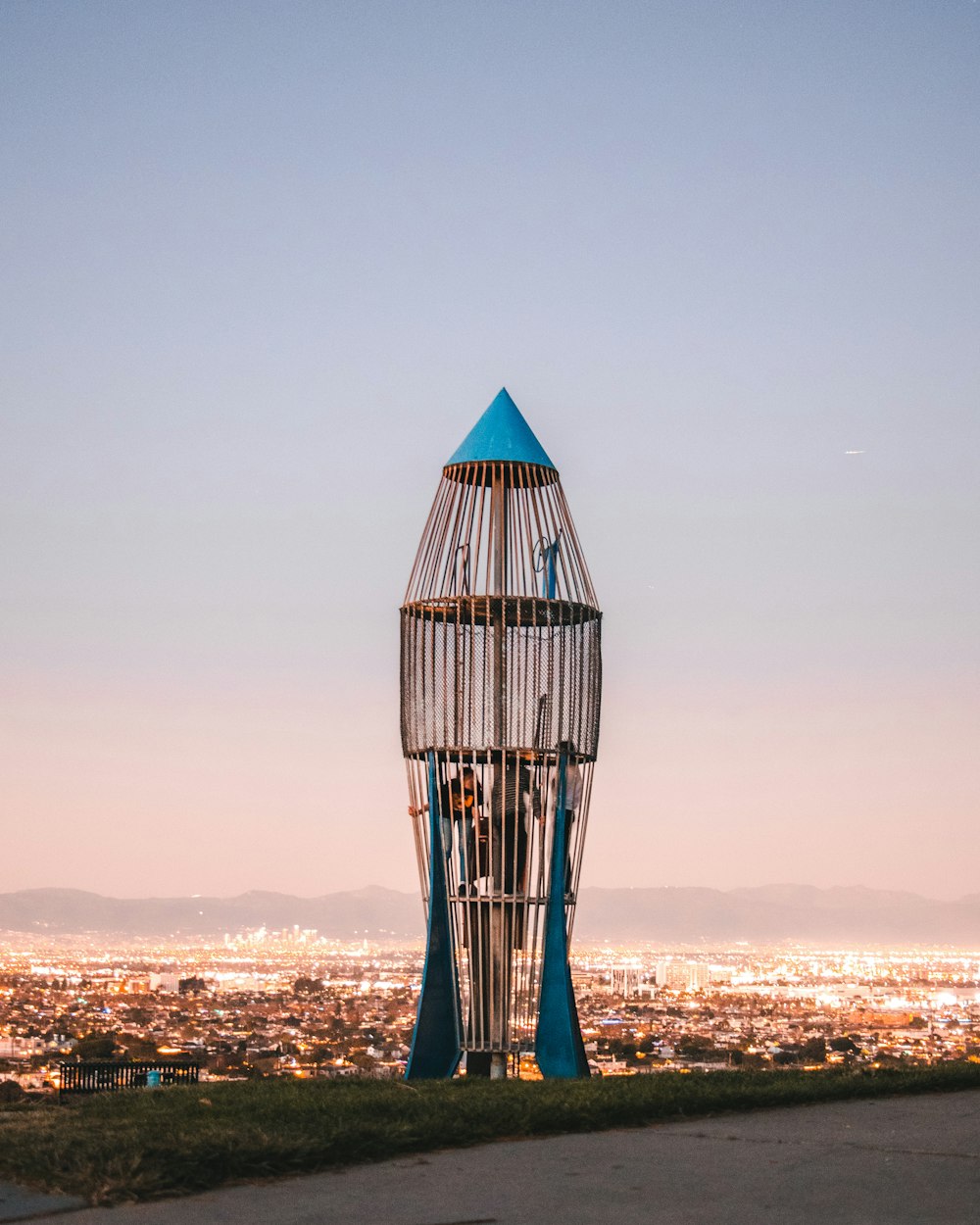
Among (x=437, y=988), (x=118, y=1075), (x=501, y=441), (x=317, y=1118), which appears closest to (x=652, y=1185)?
(x=317, y=1118)

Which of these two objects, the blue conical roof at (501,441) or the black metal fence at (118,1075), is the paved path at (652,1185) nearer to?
the black metal fence at (118,1075)

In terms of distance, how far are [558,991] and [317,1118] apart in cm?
→ 634

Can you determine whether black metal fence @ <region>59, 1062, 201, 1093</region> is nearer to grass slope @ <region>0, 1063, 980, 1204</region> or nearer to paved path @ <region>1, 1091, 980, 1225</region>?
grass slope @ <region>0, 1063, 980, 1204</region>

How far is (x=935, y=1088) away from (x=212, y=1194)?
572cm

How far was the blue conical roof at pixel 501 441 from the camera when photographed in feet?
46.9

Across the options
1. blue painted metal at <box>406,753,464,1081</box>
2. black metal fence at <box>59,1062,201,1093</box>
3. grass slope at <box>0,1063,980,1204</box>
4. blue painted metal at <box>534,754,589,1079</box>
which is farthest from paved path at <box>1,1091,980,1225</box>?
blue painted metal at <box>406,753,464,1081</box>

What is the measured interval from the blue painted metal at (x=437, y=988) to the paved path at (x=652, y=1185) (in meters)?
6.03

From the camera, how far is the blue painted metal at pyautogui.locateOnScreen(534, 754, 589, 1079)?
13297mm

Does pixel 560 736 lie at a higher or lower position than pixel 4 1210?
higher

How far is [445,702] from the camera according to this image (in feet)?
46.0

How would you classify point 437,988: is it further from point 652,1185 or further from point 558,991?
point 652,1185

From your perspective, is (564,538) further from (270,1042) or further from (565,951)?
(270,1042)

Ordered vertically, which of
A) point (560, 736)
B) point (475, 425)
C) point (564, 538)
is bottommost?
point (560, 736)

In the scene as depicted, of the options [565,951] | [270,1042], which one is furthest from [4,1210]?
[270,1042]
